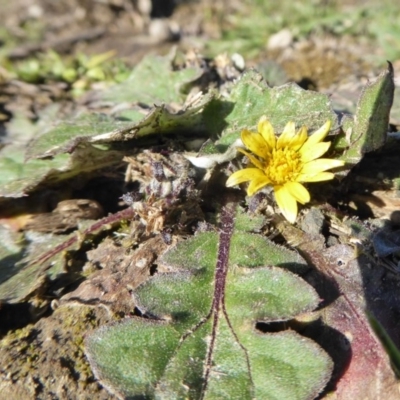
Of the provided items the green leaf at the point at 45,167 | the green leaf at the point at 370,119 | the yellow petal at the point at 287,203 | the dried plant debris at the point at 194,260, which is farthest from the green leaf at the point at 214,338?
the green leaf at the point at 45,167

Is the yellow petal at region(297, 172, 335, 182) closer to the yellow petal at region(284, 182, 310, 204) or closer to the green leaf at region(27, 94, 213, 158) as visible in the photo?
the yellow petal at region(284, 182, 310, 204)

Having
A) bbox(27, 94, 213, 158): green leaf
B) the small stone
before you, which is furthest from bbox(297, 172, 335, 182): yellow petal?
the small stone

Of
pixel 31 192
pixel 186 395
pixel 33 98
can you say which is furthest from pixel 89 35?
pixel 186 395

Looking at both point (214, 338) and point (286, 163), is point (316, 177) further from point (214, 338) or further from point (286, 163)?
point (214, 338)

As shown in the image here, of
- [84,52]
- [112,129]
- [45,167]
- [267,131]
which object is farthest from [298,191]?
[84,52]

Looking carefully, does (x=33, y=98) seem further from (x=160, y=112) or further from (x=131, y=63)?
(x=160, y=112)

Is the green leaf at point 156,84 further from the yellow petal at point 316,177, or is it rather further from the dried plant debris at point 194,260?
the yellow petal at point 316,177
